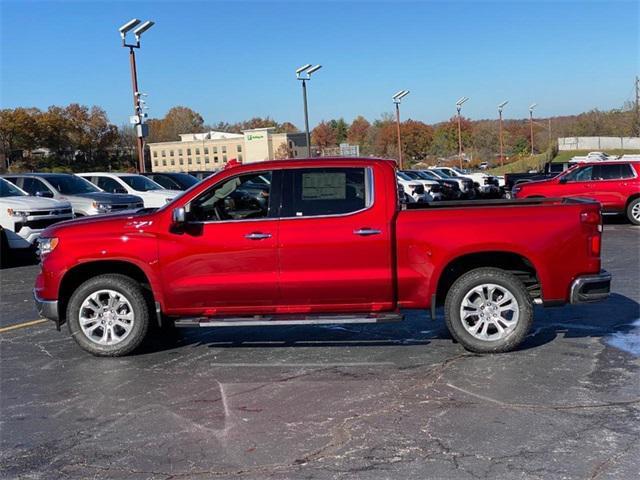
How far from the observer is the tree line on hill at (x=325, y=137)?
7938 centimetres

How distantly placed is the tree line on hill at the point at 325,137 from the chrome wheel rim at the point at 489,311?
65016mm

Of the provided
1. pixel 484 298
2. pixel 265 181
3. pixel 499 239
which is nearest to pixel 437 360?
pixel 484 298

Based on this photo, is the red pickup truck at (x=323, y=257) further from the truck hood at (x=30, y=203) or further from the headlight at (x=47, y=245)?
the truck hood at (x=30, y=203)

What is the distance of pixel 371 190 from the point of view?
20.4 feet

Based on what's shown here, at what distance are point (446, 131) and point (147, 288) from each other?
351ft

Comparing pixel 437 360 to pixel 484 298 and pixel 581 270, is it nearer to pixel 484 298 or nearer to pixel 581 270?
pixel 484 298

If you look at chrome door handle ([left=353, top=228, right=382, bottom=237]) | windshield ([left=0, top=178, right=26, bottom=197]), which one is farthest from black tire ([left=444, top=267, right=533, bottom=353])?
windshield ([left=0, top=178, right=26, bottom=197])

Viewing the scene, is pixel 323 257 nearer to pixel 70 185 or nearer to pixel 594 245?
pixel 594 245

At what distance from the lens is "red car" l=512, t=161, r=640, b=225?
56.9 ft

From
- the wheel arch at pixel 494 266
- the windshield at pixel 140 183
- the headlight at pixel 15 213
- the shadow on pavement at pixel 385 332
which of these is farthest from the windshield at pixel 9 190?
the wheel arch at pixel 494 266

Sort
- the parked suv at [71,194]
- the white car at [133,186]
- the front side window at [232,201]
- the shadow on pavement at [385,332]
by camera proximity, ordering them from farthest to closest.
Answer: the white car at [133,186] → the parked suv at [71,194] → the shadow on pavement at [385,332] → the front side window at [232,201]

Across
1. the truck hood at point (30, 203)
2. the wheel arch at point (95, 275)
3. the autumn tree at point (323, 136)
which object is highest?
the autumn tree at point (323, 136)

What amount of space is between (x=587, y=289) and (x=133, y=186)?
609 inches

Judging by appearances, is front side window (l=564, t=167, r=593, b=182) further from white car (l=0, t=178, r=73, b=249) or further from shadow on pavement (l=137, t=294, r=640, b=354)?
white car (l=0, t=178, r=73, b=249)
